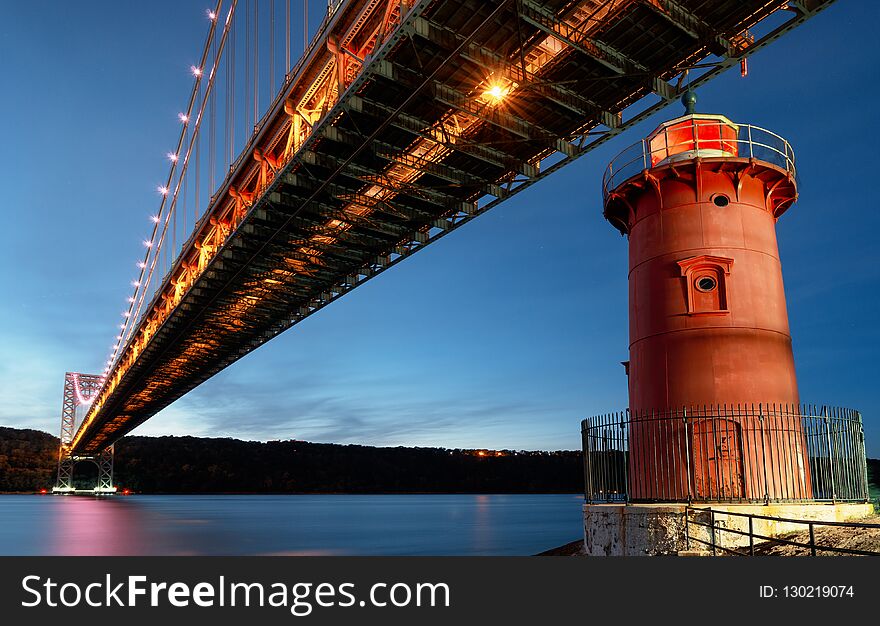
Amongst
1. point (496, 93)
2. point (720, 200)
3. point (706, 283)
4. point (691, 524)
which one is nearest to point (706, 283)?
point (706, 283)

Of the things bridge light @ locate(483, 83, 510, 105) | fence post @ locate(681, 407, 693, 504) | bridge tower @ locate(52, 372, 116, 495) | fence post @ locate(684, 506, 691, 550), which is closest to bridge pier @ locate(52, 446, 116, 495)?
bridge tower @ locate(52, 372, 116, 495)

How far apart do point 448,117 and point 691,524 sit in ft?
32.2

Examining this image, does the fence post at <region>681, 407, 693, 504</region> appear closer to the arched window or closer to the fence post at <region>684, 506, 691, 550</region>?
the fence post at <region>684, 506, 691, 550</region>

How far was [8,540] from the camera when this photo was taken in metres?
39.6

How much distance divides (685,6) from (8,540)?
40.2 m

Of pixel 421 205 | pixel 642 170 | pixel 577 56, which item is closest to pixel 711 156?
pixel 642 170

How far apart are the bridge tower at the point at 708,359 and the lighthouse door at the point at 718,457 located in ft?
0.08

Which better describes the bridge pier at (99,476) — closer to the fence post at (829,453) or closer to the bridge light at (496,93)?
the bridge light at (496,93)

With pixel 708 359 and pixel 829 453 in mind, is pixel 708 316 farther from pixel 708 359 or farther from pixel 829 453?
pixel 829 453

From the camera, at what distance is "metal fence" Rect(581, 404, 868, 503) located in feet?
45.5

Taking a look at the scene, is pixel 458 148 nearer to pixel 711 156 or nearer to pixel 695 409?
pixel 711 156

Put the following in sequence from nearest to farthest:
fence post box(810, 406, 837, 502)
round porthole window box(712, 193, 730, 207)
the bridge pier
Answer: fence post box(810, 406, 837, 502), round porthole window box(712, 193, 730, 207), the bridge pier

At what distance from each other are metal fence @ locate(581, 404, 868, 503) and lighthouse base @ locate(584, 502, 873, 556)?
348 millimetres

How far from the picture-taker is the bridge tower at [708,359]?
1391 cm
